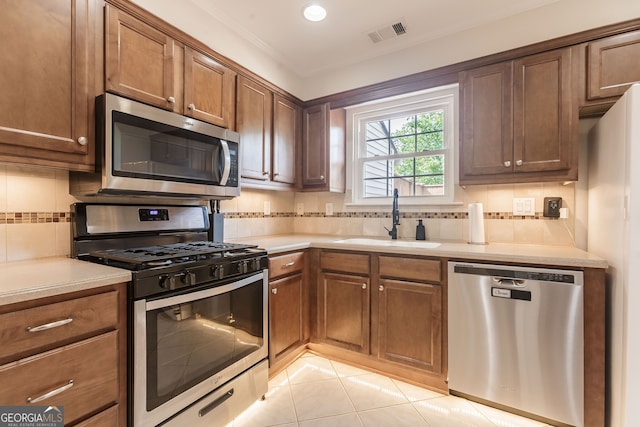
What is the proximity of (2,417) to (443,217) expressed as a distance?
8.68ft

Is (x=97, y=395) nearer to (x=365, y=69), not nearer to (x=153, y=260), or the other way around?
(x=153, y=260)

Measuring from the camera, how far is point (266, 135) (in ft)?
8.11

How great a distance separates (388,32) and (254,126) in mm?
1265

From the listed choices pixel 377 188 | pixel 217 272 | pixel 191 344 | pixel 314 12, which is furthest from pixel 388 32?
pixel 191 344

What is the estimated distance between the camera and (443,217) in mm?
2498

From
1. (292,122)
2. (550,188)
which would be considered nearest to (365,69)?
(292,122)

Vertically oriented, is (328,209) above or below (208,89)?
below

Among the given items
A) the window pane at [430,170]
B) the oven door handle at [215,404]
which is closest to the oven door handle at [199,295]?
the oven door handle at [215,404]

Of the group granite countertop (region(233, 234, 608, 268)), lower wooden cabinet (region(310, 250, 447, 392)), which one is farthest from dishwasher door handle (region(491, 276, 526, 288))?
lower wooden cabinet (region(310, 250, 447, 392))

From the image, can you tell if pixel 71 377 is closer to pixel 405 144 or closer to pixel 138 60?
pixel 138 60

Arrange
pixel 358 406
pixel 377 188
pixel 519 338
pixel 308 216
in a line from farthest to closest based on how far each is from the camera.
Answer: pixel 308 216, pixel 377 188, pixel 358 406, pixel 519 338

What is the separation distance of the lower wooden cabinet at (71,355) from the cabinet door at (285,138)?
163cm

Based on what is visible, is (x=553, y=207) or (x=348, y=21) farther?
(x=348, y=21)

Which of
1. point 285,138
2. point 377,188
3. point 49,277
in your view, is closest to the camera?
point 49,277
